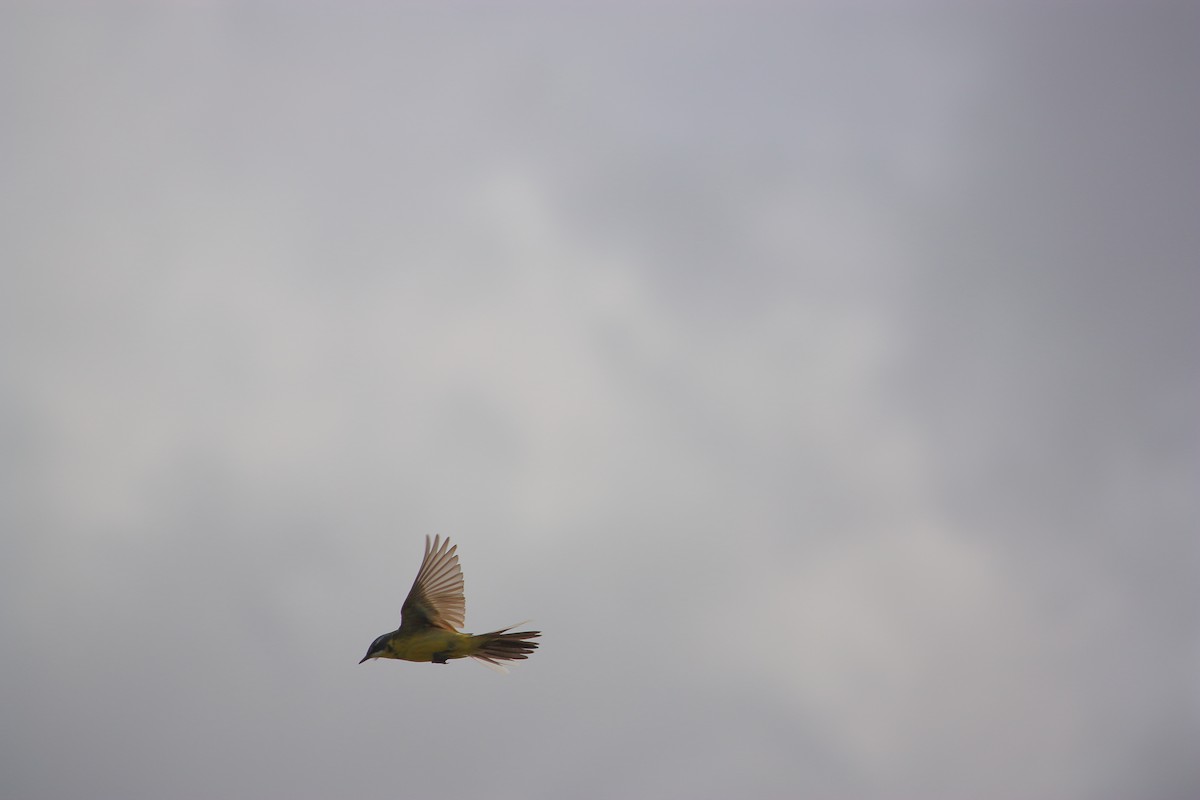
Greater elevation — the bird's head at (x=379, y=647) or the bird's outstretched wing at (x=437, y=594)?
the bird's outstretched wing at (x=437, y=594)

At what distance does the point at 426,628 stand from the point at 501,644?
6.62 ft

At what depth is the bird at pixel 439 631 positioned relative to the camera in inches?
868

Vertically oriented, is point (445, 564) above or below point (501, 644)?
above

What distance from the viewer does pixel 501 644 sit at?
22.1 m

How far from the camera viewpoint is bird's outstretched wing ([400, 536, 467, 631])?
76.7ft

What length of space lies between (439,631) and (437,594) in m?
1.18

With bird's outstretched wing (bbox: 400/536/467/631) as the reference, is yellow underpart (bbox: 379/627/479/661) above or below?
below

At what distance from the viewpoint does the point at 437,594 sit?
23750 millimetres

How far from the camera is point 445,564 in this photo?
23.8 metres

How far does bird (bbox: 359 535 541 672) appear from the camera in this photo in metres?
22.0

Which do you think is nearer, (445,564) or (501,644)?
(501,644)

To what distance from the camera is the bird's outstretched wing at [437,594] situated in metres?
23.4

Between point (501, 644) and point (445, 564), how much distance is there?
2.67 meters

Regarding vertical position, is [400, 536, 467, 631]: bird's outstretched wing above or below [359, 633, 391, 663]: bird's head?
above
